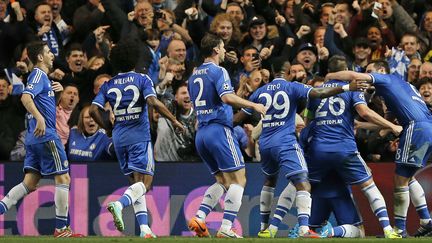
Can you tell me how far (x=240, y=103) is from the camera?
59.5 feet

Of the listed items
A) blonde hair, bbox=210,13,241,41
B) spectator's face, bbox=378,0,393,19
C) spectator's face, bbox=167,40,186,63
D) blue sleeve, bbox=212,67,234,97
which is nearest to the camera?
blue sleeve, bbox=212,67,234,97

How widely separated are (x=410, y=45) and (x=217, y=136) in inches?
231

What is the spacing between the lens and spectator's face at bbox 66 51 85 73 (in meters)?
23.0

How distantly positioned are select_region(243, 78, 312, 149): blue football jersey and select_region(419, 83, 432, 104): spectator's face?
325 cm

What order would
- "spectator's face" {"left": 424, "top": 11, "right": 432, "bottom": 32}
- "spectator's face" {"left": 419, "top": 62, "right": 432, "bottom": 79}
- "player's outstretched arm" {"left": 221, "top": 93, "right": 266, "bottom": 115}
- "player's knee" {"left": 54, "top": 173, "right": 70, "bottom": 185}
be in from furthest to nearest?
"spectator's face" {"left": 424, "top": 11, "right": 432, "bottom": 32}, "spectator's face" {"left": 419, "top": 62, "right": 432, "bottom": 79}, "player's knee" {"left": 54, "top": 173, "right": 70, "bottom": 185}, "player's outstretched arm" {"left": 221, "top": 93, "right": 266, "bottom": 115}

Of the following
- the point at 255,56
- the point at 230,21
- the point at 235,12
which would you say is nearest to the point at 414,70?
the point at 255,56

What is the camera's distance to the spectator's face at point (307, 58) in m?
22.9

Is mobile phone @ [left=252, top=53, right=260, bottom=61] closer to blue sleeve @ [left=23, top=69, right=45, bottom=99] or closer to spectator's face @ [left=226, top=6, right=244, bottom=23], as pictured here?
spectator's face @ [left=226, top=6, right=244, bottom=23]

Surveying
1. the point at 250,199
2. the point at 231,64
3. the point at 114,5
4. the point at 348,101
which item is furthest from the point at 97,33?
the point at 348,101

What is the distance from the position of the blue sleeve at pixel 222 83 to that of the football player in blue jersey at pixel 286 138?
591 mm

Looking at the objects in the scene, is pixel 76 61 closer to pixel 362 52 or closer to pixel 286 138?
pixel 362 52

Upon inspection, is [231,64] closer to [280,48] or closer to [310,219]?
[280,48]

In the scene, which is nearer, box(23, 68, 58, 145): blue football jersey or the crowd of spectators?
box(23, 68, 58, 145): blue football jersey

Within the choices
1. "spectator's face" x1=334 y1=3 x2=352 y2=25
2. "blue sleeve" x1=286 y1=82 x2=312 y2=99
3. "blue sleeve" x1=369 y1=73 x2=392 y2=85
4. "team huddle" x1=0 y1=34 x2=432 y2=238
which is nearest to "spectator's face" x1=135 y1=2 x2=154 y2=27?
"spectator's face" x1=334 y1=3 x2=352 y2=25
